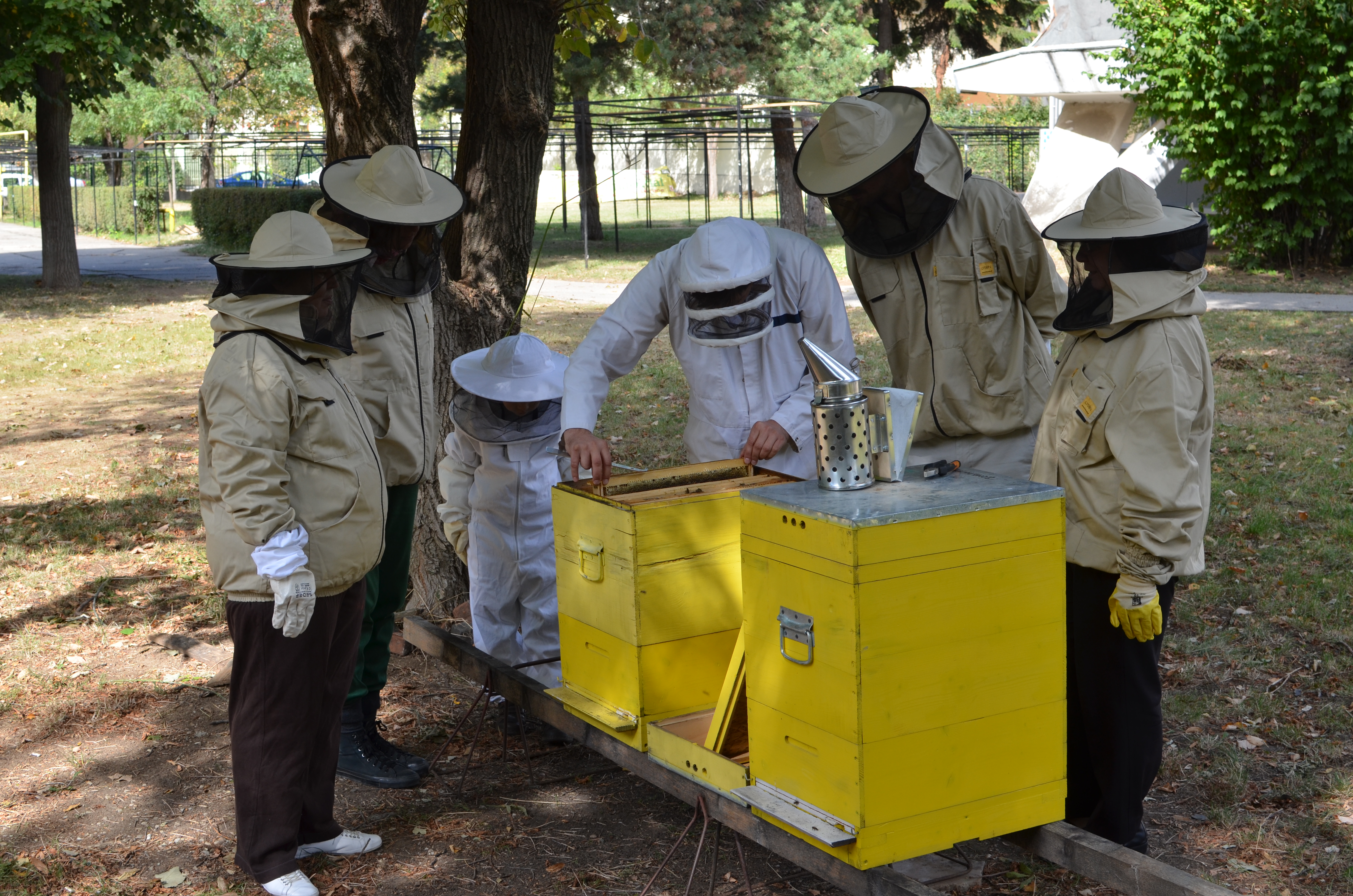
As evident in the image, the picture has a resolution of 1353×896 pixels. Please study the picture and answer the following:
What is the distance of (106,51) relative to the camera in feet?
51.5

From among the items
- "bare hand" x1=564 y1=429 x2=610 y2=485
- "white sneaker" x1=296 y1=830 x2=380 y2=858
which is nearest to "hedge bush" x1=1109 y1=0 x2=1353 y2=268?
"bare hand" x1=564 y1=429 x2=610 y2=485

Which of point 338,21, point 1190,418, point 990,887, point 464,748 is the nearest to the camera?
point 1190,418

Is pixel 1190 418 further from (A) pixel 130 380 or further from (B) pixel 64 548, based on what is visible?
(A) pixel 130 380

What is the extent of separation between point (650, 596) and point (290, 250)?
1.42m

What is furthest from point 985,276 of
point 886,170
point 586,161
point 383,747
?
point 586,161

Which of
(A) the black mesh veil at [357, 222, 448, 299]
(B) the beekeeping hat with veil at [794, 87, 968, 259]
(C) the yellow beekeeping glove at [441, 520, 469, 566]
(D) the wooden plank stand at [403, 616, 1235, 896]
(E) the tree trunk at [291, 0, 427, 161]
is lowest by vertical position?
(D) the wooden plank stand at [403, 616, 1235, 896]

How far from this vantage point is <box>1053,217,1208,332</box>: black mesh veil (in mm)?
3061

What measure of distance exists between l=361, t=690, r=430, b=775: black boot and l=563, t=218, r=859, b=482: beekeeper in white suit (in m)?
1.29

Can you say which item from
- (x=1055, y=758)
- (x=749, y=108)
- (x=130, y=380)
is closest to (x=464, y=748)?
(x=1055, y=758)

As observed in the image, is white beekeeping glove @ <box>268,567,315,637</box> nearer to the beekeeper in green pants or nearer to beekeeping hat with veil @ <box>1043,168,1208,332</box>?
the beekeeper in green pants

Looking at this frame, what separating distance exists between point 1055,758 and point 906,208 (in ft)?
6.04

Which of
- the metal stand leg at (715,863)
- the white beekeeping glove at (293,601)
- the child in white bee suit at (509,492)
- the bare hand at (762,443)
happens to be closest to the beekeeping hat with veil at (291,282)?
the white beekeeping glove at (293,601)

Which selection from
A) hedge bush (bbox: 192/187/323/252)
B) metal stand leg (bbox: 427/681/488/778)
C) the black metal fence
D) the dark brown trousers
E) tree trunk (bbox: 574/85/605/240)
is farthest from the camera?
hedge bush (bbox: 192/187/323/252)

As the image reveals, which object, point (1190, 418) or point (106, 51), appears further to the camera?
point (106, 51)
